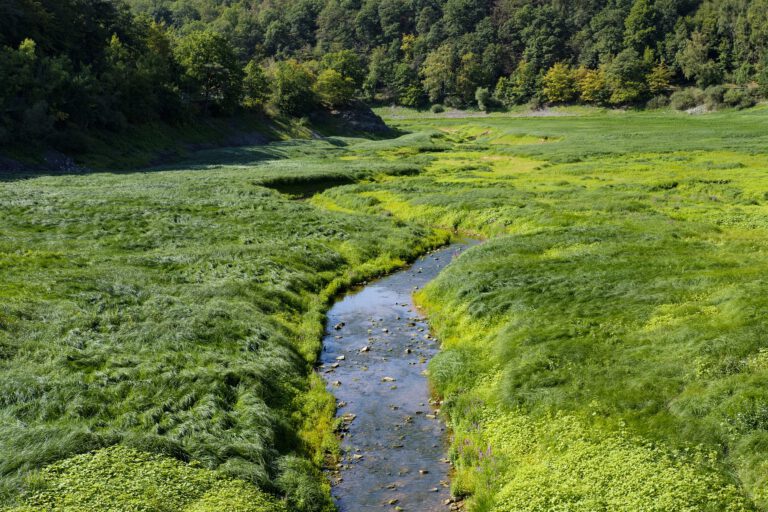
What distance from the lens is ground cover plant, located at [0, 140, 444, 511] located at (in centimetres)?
1495

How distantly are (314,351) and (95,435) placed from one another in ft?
35.7

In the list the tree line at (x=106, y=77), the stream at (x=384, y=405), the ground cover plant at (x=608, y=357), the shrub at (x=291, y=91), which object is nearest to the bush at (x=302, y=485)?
the stream at (x=384, y=405)

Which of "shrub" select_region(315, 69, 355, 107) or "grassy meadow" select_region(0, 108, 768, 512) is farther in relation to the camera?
"shrub" select_region(315, 69, 355, 107)

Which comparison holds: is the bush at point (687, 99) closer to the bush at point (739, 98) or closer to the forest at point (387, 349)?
the bush at point (739, 98)

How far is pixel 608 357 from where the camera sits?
2038cm

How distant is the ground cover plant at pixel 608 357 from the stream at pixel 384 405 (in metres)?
0.91

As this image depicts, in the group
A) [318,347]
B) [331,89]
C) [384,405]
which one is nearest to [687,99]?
[331,89]

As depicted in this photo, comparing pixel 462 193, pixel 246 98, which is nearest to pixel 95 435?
pixel 462 193

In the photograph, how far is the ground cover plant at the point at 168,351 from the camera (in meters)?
14.9

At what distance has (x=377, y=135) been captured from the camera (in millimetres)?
158750

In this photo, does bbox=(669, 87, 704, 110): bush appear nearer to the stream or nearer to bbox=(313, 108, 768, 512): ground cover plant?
bbox=(313, 108, 768, 512): ground cover plant

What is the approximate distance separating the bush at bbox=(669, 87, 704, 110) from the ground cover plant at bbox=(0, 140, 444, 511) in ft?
579

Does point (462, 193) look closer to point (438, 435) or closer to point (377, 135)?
point (438, 435)

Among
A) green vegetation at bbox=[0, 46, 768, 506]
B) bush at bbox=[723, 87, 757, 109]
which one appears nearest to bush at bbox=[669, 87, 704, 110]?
bush at bbox=[723, 87, 757, 109]
